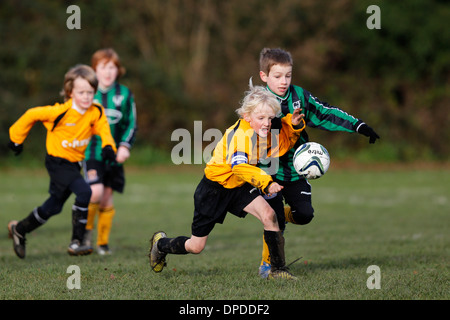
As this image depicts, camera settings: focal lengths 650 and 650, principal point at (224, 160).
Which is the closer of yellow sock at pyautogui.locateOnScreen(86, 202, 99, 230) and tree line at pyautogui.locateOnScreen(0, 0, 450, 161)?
yellow sock at pyautogui.locateOnScreen(86, 202, 99, 230)

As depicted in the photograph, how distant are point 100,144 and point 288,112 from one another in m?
2.78

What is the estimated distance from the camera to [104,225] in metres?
7.77

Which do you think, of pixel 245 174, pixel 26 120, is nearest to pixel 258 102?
pixel 245 174

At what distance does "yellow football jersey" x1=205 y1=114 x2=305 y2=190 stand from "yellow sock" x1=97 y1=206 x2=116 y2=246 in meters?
2.79

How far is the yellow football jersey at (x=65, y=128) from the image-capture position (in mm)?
6625

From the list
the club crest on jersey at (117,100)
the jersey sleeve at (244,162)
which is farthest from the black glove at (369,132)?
the club crest on jersey at (117,100)

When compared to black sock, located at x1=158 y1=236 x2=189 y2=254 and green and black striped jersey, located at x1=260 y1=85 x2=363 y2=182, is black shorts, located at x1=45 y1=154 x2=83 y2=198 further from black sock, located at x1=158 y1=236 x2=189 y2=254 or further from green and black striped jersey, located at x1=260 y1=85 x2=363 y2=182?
green and black striped jersey, located at x1=260 y1=85 x2=363 y2=182

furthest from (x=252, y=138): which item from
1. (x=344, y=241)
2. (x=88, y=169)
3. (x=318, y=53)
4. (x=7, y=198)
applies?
(x=318, y=53)

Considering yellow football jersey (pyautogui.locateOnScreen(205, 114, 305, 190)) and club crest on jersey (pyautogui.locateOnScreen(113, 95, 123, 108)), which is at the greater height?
club crest on jersey (pyautogui.locateOnScreen(113, 95, 123, 108))

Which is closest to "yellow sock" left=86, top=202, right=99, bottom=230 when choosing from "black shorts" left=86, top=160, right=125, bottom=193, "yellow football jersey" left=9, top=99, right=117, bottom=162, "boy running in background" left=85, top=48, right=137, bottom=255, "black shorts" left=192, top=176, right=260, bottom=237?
"boy running in background" left=85, top=48, right=137, bottom=255

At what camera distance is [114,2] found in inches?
1021

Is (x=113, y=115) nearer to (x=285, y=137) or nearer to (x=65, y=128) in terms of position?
(x=65, y=128)

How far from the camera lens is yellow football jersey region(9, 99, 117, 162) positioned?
261 inches
